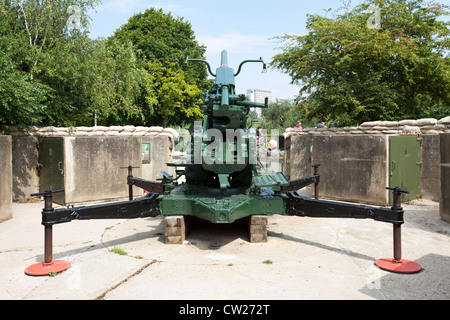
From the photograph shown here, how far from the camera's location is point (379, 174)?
9062mm

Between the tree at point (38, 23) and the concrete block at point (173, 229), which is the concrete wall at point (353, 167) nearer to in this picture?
the concrete block at point (173, 229)

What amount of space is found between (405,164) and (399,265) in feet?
17.4

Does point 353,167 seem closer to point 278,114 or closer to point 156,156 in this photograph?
point 156,156

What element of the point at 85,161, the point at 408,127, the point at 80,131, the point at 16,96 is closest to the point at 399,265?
the point at 408,127

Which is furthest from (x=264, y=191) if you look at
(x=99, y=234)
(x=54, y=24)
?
(x=54, y=24)

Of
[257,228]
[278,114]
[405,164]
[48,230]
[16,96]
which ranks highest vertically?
[278,114]

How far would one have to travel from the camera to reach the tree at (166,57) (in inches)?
1185

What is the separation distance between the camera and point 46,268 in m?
4.66

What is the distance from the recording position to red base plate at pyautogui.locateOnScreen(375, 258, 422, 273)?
4.59m

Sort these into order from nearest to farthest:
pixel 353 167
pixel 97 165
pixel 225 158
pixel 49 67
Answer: pixel 225 158, pixel 353 167, pixel 97 165, pixel 49 67

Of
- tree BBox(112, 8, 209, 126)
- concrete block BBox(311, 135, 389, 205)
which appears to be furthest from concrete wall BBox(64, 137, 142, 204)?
tree BBox(112, 8, 209, 126)

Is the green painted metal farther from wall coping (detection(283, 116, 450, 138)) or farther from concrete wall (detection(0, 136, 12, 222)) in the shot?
wall coping (detection(283, 116, 450, 138))

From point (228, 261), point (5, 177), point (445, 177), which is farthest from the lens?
point (5, 177)

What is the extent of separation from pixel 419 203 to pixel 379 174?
145cm
